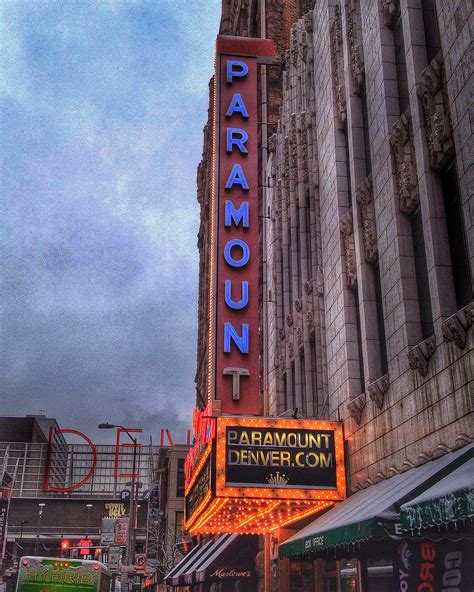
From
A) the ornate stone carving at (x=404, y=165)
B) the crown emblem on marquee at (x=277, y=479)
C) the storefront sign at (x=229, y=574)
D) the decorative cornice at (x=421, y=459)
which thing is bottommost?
the storefront sign at (x=229, y=574)

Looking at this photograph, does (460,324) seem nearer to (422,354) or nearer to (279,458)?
(422,354)

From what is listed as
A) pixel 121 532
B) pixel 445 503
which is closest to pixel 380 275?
pixel 445 503

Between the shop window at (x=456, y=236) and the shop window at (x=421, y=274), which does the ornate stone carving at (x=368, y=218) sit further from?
the shop window at (x=456, y=236)

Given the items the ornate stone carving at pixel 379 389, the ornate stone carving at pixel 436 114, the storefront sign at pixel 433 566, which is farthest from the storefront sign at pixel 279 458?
the ornate stone carving at pixel 436 114

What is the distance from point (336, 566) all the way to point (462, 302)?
31.3ft

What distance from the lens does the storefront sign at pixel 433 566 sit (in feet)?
35.0

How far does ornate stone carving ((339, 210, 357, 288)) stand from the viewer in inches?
719

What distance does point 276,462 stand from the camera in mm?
17844

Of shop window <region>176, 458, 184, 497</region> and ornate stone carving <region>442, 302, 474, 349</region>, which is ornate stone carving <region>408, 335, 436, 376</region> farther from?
shop window <region>176, 458, 184, 497</region>

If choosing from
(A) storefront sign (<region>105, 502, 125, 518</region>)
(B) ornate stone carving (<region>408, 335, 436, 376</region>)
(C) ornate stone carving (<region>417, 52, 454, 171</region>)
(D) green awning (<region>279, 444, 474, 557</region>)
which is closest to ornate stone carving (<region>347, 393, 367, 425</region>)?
(D) green awning (<region>279, 444, 474, 557</region>)

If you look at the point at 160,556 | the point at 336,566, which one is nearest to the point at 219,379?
the point at 336,566

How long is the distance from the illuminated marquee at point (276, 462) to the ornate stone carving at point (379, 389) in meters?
2.73

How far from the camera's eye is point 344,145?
66.9 ft

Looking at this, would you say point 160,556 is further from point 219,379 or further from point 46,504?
point 46,504
